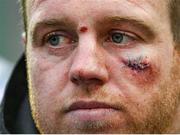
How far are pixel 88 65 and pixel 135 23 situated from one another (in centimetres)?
29

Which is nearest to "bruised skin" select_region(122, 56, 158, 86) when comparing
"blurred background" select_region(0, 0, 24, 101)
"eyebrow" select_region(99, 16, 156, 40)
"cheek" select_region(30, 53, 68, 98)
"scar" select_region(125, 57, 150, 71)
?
"scar" select_region(125, 57, 150, 71)

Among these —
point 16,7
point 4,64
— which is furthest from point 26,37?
point 16,7

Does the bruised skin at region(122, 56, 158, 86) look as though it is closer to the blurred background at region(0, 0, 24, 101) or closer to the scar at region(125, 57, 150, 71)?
the scar at region(125, 57, 150, 71)

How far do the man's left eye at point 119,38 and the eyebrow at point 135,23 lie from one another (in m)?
0.05

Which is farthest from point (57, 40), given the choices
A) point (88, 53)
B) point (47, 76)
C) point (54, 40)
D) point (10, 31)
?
point (10, 31)

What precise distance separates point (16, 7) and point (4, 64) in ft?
3.39

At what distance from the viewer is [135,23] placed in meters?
2.04

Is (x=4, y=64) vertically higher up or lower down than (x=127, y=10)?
lower down

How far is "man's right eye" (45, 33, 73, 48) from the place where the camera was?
2.12 meters

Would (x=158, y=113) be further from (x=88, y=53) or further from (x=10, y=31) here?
(x=10, y=31)

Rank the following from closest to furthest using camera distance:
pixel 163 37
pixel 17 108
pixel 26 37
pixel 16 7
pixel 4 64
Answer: pixel 163 37 → pixel 26 37 → pixel 17 108 → pixel 4 64 → pixel 16 7

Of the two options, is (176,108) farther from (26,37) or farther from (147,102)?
(26,37)

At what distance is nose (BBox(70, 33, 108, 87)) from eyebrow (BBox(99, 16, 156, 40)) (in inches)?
4.4

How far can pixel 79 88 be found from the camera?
197 cm
